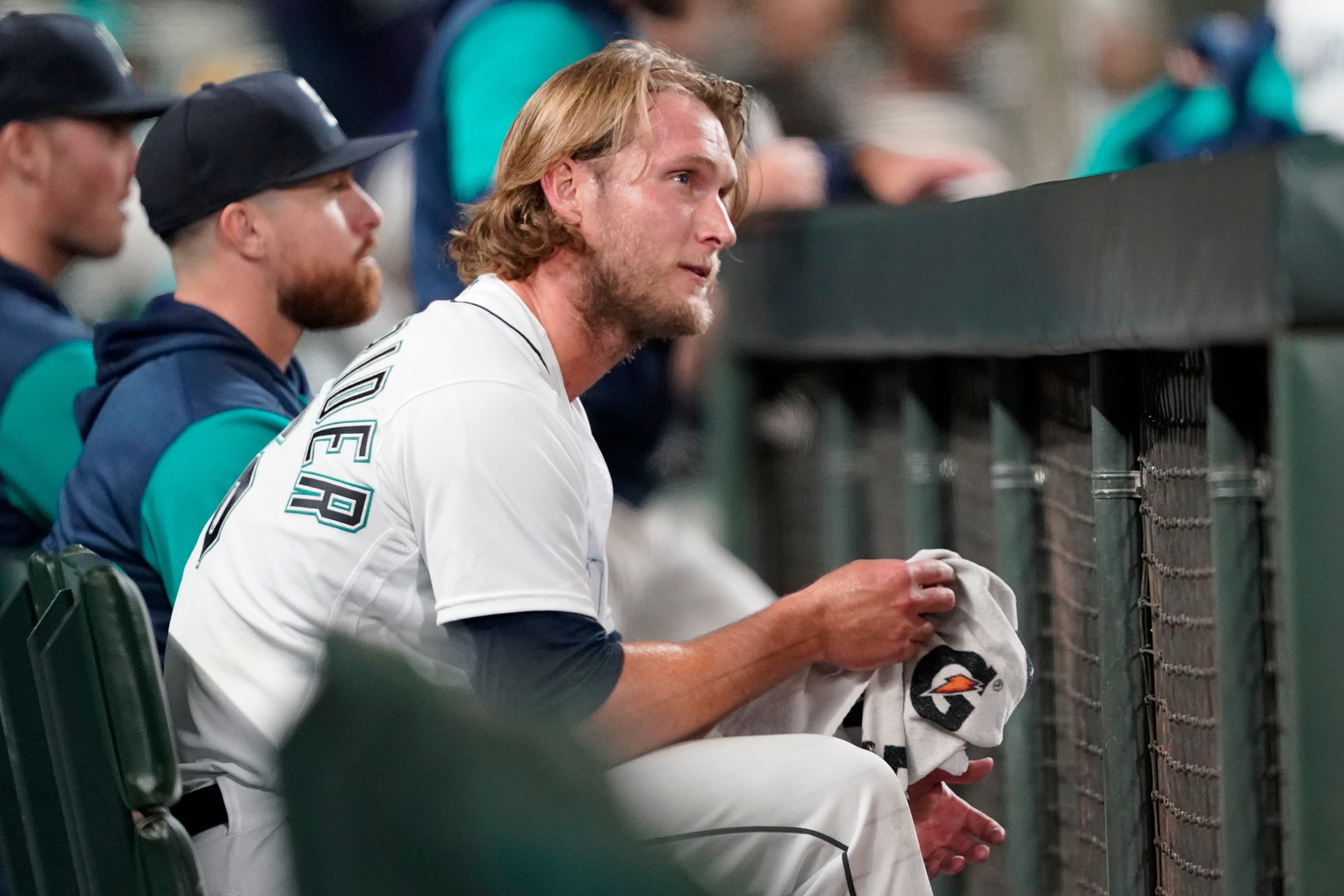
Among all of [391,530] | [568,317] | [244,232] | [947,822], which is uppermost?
[244,232]

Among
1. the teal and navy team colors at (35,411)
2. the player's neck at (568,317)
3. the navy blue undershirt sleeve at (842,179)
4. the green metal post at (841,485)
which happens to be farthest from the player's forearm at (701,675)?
the navy blue undershirt sleeve at (842,179)

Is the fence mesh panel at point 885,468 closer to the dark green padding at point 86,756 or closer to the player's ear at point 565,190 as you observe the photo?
the player's ear at point 565,190

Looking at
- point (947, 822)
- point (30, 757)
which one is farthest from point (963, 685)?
point (30, 757)

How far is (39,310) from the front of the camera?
7.36 ft

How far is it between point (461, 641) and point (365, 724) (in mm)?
789

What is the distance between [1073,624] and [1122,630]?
0.23 meters

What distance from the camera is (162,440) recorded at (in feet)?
5.57

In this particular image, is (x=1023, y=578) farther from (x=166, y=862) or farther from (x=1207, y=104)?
(x=1207, y=104)

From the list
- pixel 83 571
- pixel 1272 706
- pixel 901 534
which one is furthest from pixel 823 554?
pixel 83 571

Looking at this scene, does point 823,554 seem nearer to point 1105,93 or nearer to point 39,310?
point 39,310

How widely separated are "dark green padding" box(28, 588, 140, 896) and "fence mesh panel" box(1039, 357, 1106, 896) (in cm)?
94

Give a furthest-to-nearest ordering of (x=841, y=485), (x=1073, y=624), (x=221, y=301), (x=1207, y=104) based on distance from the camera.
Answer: (x=1207, y=104)
(x=841, y=485)
(x=221, y=301)
(x=1073, y=624)

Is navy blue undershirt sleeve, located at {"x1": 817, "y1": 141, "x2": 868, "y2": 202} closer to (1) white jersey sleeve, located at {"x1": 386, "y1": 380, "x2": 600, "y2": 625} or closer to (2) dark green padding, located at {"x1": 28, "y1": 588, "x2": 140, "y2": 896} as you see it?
(1) white jersey sleeve, located at {"x1": 386, "y1": 380, "x2": 600, "y2": 625}

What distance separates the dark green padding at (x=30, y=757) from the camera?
1280mm
